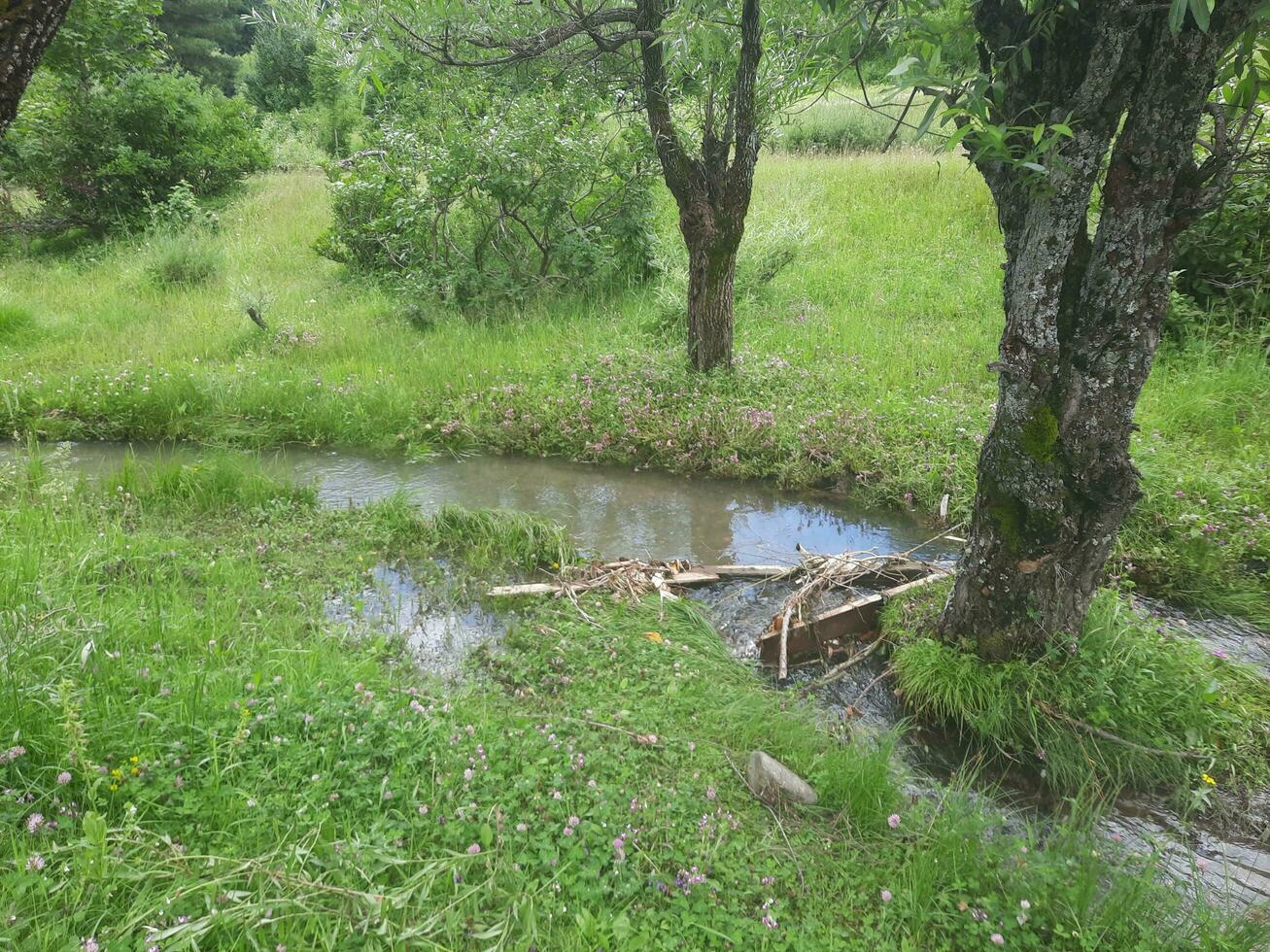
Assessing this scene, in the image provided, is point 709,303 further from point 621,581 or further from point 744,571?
point 621,581

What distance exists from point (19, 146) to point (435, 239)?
32.4 feet

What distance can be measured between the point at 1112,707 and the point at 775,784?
1807 millimetres

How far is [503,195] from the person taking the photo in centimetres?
1023

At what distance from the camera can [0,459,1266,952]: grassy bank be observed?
216 cm

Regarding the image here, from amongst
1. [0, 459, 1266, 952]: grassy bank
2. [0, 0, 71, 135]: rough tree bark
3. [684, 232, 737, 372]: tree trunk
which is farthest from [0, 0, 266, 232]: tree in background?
[0, 0, 71, 135]: rough tree bark

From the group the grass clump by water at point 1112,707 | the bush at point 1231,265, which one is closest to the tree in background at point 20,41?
the grass clump by water at point 1112,707

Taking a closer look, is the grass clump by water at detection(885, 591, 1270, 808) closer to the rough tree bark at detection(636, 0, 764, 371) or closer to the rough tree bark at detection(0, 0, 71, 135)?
the rough tree bark at detection(0, 0, 71, 135)

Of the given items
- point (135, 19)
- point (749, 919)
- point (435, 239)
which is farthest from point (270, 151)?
point (749, 919)

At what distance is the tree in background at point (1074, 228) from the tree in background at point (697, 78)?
3100 mm

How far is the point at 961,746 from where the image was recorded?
12.2ft

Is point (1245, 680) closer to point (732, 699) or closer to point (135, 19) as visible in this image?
point (732, 699)

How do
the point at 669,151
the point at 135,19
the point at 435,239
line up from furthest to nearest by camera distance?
the point at 135,19
the point at 435,239
the point at 669,151

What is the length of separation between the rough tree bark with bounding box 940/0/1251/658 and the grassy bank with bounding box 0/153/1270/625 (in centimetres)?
185

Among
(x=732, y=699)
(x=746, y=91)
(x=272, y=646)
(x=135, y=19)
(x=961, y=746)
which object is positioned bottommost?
(x=961, y=746)
